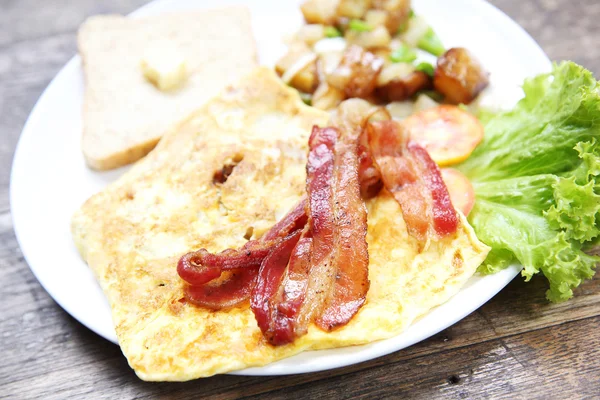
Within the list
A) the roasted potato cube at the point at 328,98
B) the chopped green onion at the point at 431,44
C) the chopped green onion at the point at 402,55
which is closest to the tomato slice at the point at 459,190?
the roasted potato cube at the point at 328,98

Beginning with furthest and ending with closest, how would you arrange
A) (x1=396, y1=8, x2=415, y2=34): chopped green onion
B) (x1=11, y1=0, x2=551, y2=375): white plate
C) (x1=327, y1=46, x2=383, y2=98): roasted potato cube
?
1. (x1=396, y1=8, x2=415, y2=34): chopped green onion
2. (x1=327, y1=46, x2=383, y2=98): roasted potato cube
3. (x1=11, y1=0, x2=551, y2=375): white plate

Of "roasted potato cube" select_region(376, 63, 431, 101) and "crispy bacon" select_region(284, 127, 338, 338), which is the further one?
"roasted potato cube" select_region(376, 63, 431, 101)

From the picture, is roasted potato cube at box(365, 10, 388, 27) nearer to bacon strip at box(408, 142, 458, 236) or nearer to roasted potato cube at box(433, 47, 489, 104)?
roasted potato cube at box(433, 47, 489, 104)

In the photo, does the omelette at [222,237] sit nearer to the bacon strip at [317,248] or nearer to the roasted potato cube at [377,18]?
the bacon strip at [317,248]

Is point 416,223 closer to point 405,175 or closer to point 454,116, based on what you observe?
point 405,175

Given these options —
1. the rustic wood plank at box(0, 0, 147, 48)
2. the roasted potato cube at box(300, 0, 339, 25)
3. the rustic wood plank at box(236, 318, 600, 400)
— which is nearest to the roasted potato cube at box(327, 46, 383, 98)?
the roasted potato cube at box(300, 0, 339, 25)

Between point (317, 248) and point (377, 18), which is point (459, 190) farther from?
point (377, 18)

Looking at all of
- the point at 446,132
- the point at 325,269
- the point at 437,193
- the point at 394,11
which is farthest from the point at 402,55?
the point at 325,269
